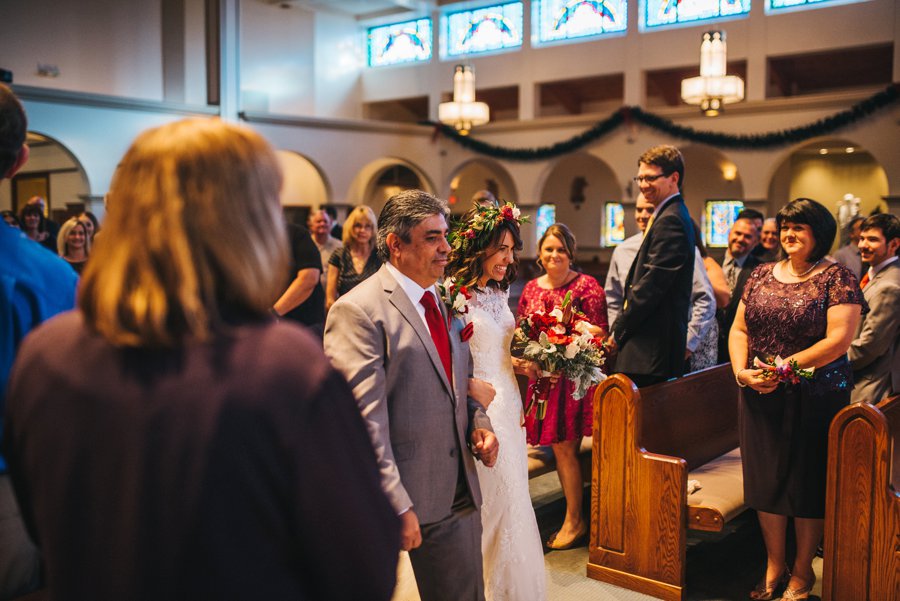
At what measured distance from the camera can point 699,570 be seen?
4641 millimetres

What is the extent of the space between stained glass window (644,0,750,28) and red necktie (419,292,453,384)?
14.2m

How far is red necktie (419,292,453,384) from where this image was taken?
2707 millimetres

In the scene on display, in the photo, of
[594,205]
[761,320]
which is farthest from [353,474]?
[594,205]

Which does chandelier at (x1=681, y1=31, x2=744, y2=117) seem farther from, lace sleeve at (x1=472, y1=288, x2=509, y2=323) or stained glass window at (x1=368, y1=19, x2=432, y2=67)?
lace sleeve at (x1=472, y1=288, x2=509, y2=323)

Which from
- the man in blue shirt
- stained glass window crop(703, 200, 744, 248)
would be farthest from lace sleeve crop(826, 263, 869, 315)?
stained glass window crop(703, 200, 744, 248)

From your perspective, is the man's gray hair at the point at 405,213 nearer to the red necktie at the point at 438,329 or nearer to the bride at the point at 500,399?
the red necktie at the point at 438,329

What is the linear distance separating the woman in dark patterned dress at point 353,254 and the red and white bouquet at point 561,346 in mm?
2585

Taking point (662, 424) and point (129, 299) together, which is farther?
point (662, 424)

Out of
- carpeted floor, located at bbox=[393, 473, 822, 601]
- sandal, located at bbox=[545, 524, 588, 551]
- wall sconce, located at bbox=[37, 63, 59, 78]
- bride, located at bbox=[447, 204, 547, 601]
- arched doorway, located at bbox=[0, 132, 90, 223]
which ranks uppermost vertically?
wall sconce, located at bbox=[37, 63, 59, 78]

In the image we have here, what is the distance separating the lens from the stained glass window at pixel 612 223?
21641 millimetres

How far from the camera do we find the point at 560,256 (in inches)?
204

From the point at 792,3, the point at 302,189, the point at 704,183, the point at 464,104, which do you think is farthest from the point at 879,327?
the point at 302,189

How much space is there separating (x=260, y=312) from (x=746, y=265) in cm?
618

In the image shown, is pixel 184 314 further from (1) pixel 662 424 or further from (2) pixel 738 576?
(2) pixel 738 576
